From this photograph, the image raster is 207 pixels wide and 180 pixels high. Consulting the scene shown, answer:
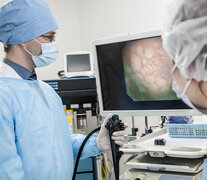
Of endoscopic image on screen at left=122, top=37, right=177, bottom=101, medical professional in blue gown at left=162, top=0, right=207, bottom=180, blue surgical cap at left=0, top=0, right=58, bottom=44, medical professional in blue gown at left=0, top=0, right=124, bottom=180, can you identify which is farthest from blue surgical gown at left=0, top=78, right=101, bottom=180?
medical professional in blue gown at left=162, top=0, right=207, bottom=180

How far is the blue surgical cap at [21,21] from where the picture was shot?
141 cm

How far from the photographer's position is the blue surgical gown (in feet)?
3.96

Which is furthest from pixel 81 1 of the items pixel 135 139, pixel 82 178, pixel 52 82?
pixel 135 139

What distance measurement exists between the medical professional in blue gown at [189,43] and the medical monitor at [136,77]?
1.59 feet

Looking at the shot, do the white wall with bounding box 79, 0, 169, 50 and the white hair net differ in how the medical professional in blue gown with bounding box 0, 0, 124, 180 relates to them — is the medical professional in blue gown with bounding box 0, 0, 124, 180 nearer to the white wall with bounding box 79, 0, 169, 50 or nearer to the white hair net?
the white hair net

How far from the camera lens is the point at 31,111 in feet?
4.46

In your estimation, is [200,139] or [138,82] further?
[200,139]

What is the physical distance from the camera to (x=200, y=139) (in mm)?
1551

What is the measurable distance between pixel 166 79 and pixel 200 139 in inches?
19.0

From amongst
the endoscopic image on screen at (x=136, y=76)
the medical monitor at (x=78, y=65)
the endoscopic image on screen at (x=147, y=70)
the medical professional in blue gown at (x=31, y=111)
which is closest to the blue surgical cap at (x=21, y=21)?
the medical professional in blue gown at (x=31, y=111)

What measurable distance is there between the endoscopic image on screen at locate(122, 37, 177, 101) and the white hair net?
0.51 m

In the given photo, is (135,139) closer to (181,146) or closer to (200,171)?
(181,146)

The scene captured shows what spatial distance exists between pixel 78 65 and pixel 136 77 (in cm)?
147

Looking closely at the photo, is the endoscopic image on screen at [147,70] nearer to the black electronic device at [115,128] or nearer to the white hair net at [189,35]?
the black electronic device at [115,128]
